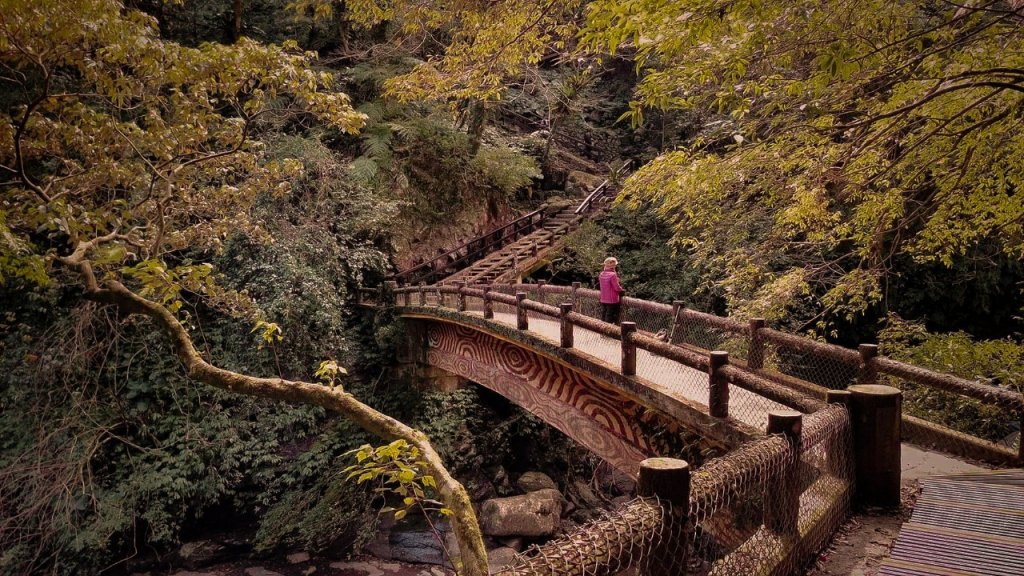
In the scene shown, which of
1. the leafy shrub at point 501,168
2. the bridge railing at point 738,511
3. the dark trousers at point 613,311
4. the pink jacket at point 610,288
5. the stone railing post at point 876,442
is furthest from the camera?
the leafy shrub at point 501,168

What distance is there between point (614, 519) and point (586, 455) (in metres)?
12.1

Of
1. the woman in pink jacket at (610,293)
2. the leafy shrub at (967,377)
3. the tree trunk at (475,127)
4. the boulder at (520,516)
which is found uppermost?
the tree trunk at (475,127)

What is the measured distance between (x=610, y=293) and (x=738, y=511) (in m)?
4.25

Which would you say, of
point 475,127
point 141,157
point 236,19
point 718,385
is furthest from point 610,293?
point 236,19

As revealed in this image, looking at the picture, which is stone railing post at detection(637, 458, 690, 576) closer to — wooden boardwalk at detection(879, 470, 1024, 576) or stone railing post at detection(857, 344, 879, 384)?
wooden boardwalk at detection(879, 470, 1024, 576)

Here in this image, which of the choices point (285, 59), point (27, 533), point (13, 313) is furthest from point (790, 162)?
point (13, 313)

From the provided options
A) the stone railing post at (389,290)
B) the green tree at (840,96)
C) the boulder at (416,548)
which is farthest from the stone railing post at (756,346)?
the stone railing post at (389,290)

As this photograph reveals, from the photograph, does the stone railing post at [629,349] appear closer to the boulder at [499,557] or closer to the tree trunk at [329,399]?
the tree trunk at [329,399]

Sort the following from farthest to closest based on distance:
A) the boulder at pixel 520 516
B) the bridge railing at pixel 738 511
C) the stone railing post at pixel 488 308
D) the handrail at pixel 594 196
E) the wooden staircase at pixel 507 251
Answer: the handrail at pixel 594 196
the wooden staircase at pixel 507 251
the boulder at pixel 520 516
the stone railing post at pixel 488 308
the bridge railing at pixel 738 511

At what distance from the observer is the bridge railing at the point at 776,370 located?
402 cm

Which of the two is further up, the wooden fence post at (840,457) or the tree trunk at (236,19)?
the tree trunk at (236,19)

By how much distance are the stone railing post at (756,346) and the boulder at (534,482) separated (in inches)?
276

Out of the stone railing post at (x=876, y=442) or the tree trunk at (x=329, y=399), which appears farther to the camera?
the stone railing post at (x=876, y=442)

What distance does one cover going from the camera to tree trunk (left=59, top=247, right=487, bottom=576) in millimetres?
2586
